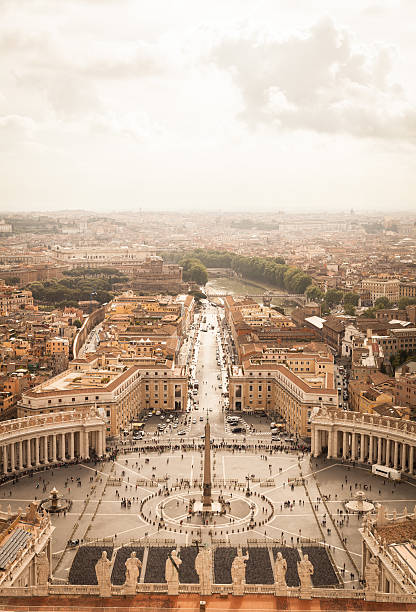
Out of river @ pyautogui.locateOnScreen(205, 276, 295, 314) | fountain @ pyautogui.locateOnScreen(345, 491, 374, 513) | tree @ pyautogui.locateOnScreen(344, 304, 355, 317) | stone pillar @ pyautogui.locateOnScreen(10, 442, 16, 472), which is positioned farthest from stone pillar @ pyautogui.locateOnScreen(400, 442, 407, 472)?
river @ pyautogui.locateOnScreen(205, 276, 295, 314)

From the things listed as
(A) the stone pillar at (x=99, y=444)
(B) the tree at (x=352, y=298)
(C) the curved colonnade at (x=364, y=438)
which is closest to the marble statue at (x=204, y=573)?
(C) the curved colonnade at (x=364, y=438)

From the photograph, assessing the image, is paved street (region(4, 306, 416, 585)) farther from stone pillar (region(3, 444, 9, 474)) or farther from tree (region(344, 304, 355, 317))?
tree (region(344, 304, 355, 317))

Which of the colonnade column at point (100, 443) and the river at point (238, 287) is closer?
the colonnade column at point (100, 443)

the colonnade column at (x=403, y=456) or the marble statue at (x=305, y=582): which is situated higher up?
the marble statue at (x=305, y=582)

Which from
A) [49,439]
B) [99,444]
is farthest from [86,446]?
[49,439]

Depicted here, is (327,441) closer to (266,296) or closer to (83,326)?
(83,326)

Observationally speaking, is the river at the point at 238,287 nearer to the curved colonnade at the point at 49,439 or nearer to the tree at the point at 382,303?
the tree at the point at 382,303

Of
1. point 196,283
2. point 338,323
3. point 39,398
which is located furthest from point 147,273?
point 39,398
